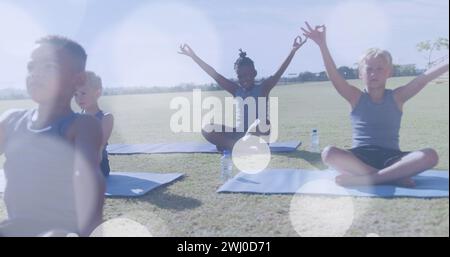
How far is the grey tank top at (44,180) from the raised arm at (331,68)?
8.31 ft

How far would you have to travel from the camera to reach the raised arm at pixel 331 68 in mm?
4324

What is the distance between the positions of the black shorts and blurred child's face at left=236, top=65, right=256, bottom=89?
8.79 feet

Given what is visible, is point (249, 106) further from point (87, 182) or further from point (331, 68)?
point (87, 182)

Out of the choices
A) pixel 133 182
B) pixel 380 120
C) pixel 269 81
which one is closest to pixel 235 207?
pixel 133 182

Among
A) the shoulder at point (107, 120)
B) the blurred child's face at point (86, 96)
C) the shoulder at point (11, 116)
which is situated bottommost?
the shoulder at point (107, 120)

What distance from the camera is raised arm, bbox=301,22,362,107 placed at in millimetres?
4324

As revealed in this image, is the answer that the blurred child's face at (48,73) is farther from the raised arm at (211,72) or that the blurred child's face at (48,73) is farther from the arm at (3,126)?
the raised arm at (211,72)

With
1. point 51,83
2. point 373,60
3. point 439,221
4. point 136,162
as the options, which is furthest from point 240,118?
point 51,83

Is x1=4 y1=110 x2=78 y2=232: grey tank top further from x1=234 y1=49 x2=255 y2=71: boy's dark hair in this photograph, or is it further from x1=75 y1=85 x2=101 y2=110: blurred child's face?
x1=234 y1=49 x2=255 y2=71: boy's dark hair

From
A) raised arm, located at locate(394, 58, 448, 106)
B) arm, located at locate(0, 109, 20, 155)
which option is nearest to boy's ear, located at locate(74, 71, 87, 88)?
arm, located at locate(0, 109, 20, 155)

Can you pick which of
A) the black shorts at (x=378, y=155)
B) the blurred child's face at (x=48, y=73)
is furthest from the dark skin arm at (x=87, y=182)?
the black shorts at (x=378, y=155)

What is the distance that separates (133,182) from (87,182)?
253 centimetres

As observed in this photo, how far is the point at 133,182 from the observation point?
4996 mm

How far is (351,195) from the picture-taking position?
4.03 metres
